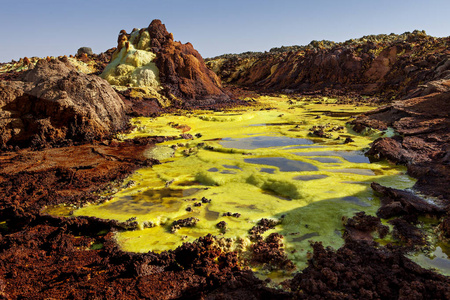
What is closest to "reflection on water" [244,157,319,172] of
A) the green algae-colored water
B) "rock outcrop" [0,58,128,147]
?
the green algae-colored water

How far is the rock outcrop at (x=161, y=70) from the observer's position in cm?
1873

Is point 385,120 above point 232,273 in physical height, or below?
above

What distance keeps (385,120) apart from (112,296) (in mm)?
11660

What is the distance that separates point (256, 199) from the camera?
5566 mm

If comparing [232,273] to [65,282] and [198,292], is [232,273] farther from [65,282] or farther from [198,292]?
[65,282]

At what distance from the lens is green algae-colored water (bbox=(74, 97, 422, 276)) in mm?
4382

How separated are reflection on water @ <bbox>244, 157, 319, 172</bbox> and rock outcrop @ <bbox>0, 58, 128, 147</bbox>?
5983 mm

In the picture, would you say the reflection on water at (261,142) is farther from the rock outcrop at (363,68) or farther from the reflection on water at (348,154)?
the rock outcrop at (363,68)

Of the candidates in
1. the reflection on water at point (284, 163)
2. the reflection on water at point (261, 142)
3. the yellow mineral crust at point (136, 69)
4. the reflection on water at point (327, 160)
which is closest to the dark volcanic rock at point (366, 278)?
the reflection on water at point (284, 163)

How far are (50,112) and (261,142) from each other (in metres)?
7.50

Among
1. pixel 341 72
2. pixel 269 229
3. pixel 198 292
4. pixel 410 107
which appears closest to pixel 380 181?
pixel 269 229

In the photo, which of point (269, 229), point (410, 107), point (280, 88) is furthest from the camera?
point (280, 88)

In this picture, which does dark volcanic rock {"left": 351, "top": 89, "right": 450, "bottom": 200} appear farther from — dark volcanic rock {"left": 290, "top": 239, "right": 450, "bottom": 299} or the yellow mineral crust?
the yellow mineral crust

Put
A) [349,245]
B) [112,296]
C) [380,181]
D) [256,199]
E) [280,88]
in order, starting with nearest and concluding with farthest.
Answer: [112,296] < [349,245] < [256,199] < [380,181] < [280,88]
